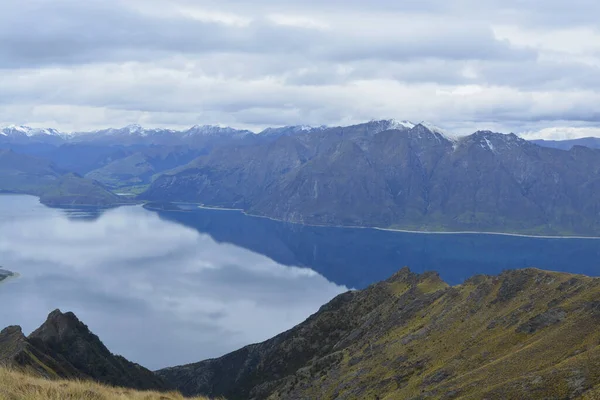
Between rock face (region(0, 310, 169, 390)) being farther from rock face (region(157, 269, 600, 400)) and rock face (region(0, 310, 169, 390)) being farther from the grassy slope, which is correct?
the grassy slope

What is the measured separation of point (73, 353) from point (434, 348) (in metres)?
53.1

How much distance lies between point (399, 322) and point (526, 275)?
21616mm

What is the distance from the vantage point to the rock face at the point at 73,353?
73.1m

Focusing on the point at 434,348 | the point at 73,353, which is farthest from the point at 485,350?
the point at 73,353

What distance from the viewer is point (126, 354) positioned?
540ft

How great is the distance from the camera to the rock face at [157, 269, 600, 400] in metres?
45.6

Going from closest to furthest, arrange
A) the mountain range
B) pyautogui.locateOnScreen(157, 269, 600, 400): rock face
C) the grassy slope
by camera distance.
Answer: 1. the grassy slope
2. pyautogui.locateOnScreen(157, 269, 600, 400): rock face
3. the mountain range

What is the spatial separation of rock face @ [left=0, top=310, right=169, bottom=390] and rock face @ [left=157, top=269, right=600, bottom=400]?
20.7 m

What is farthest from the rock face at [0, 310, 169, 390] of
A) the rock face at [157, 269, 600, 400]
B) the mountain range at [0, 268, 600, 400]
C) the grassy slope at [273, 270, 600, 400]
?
the grassy slope at [273, 270, 600, 400]

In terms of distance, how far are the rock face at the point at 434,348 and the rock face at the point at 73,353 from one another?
2068 cm

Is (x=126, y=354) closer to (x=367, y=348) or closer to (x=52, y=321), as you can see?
(x=52, y=321)

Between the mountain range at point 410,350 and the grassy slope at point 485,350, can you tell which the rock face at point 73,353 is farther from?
the grassy slope at point 485,350

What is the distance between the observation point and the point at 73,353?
8575cm

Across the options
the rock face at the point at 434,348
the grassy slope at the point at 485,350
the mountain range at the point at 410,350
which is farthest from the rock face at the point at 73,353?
the grassy slope at the point at 485,350
